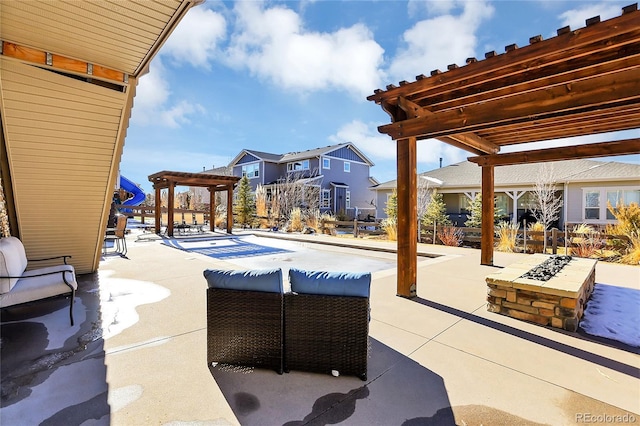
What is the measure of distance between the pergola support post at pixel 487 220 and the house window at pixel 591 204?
433 inches

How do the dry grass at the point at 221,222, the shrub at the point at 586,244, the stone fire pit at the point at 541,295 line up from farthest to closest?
the dry grass at the point at 221,222
the shrub at the point at 586,244
the stone fire pit at the point at 541,295

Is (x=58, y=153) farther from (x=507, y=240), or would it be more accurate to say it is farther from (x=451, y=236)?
(x=507, y=240)

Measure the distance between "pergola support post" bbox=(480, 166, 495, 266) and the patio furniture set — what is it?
535 cm

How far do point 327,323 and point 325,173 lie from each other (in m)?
21.5

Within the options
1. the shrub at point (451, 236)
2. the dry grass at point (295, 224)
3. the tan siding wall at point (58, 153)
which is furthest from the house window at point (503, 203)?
the tan siding wall at point (58, 153)

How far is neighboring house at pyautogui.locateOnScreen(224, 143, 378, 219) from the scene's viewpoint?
23.3m

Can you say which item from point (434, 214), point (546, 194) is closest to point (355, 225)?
point (434, 214)

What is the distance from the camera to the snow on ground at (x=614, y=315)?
10.3 feet

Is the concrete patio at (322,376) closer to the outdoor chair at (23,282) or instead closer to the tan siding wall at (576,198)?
the outdoor chair at (23,282)

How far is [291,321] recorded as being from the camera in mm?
2357

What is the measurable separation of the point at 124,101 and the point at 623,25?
17.2 ft

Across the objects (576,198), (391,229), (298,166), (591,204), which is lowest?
(391,229)

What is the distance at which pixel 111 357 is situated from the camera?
2639 millimetres

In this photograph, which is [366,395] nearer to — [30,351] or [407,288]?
[407,288]
